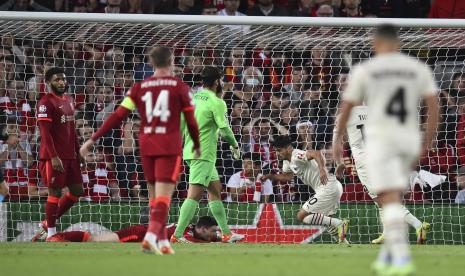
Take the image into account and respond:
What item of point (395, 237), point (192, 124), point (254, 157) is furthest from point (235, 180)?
point (395, 237)

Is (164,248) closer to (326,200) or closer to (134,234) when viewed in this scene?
(134,234)

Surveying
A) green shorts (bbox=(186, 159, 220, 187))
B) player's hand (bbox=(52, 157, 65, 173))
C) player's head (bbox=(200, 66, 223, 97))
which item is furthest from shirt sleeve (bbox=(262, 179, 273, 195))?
player's hand (bbox=(52, 157, 65, 173))

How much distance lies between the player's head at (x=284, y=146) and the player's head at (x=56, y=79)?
3.29 m

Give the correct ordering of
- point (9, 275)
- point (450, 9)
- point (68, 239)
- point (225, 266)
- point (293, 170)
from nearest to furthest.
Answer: point (9, 275)
point (225, 266)
point (68, 239)
point (293, 170)
point (450, 9)

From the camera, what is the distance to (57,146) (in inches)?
557

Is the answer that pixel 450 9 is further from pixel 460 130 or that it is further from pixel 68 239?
pixel 68 239

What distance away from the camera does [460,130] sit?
52.5ft

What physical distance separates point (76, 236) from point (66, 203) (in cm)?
48

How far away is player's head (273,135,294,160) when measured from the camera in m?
15.3

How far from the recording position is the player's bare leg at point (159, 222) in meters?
10.2

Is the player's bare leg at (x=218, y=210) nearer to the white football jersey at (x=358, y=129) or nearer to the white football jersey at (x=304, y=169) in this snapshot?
the white football jersey at (x=304, y=169)

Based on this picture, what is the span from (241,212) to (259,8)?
4.53 meters

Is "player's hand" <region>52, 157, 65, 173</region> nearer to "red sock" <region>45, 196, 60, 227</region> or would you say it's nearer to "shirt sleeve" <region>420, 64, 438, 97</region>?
"red sock" <region>45, 196, 60, 227</region>

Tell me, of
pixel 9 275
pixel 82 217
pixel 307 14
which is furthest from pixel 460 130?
pixel 9 275
